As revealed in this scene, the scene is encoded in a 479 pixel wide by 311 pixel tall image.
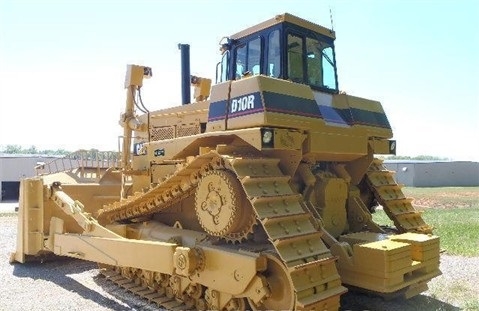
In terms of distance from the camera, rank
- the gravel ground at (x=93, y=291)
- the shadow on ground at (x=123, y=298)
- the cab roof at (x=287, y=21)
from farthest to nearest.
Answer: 1. the gravel ground at (x=93, y=291)
2. the shadow on ground at (x=123, y=298)
3. the cab roof at (x=287, y=21)

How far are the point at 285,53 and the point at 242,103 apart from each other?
1151 millimetres

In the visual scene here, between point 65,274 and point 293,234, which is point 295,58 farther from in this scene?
point 65,274

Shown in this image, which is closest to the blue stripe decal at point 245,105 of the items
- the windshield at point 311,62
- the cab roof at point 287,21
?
the windshield at point 311,62

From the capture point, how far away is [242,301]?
529 centimetres

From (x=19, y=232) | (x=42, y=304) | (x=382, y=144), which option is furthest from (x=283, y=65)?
(x=19, y=232)

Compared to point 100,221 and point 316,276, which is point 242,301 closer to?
point 316,276

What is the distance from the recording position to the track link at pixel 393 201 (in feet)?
22.4

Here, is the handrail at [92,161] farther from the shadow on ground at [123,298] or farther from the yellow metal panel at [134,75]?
the shadow on ground at [123,298]

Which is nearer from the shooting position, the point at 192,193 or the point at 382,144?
the point at 192,193

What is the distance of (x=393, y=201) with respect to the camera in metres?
7.08

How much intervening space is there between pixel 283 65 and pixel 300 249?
267 cm

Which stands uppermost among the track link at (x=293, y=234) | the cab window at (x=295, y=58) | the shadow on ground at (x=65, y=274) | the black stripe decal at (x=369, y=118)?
the cab window at (x=295, y=58)

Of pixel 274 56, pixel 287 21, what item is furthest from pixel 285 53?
pixel 287 21

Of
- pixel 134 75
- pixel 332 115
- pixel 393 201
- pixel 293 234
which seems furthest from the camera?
pixel 134 75
